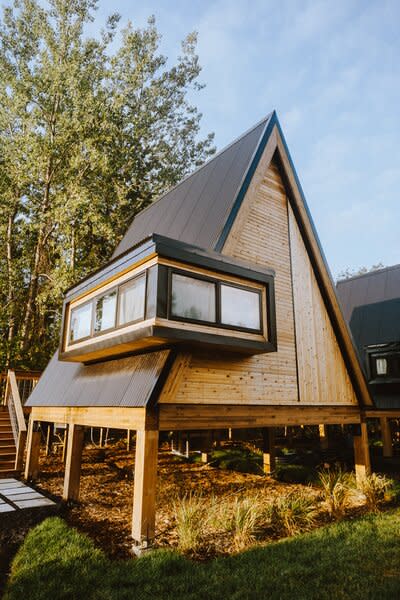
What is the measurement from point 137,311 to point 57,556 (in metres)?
3.94

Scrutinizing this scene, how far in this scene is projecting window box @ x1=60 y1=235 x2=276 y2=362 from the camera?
703 centimetres

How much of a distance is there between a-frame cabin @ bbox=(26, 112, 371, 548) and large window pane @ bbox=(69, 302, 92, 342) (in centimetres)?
6

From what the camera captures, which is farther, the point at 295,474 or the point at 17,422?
the point at 17,422

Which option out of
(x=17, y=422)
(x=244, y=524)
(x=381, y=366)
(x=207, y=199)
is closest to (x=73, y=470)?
(x=244, y=524)

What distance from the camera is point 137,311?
24.4 feet

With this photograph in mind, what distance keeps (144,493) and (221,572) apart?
1.69m

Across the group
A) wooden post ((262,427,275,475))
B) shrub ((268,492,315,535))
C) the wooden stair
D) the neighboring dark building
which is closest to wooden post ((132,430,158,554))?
shrub ((268,492,315,535))

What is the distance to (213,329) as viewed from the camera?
7582 millimetres

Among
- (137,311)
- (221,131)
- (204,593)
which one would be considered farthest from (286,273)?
(221,131)

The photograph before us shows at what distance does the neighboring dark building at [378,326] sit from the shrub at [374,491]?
5220 mm

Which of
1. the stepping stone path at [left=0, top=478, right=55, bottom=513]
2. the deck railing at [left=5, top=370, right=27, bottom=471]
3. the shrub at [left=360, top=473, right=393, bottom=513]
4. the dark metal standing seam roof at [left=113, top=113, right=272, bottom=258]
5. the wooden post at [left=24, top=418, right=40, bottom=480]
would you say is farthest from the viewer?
the deck railing at [left=5, top=370, right=27, bottom=471]

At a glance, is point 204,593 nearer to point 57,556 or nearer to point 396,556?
point 57,556

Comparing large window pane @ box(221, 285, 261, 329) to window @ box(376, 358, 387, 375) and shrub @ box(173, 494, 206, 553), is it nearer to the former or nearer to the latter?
shrub @ box(173, 494, 206, 553)

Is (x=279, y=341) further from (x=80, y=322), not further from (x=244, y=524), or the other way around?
(x=80, y=322)
